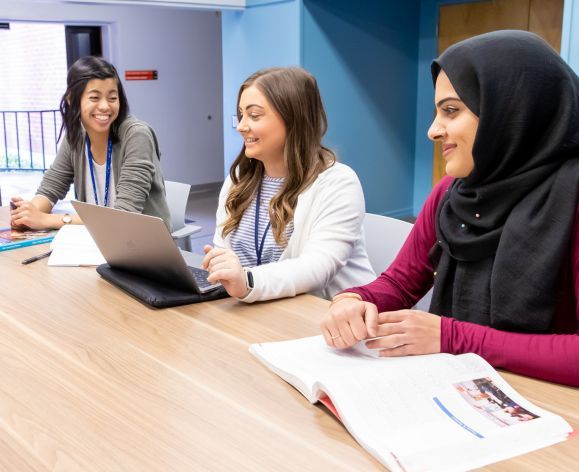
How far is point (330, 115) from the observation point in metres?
5.26

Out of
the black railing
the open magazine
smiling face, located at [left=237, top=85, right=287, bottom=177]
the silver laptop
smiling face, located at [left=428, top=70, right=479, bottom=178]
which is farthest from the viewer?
the black railing

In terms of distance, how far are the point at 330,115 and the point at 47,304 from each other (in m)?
3.91

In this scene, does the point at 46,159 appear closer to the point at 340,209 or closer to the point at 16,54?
the point at 16,54

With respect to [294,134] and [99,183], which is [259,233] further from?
[99,183]

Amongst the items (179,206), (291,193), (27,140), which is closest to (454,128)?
(291,193)

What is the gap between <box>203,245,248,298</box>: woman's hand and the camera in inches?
60.8

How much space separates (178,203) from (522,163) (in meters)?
2.08

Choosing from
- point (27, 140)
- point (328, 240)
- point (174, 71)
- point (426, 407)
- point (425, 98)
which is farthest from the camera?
point (27, 140)

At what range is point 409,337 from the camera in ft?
3.94

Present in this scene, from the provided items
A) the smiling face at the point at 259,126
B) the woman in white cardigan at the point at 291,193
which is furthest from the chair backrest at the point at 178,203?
the smiling face at the point at 259,126

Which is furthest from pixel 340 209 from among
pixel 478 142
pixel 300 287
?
pixel 478 142

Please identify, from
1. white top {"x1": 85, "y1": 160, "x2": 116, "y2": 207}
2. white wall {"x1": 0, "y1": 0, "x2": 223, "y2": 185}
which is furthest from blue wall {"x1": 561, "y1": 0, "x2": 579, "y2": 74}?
white wall {"x1": 0, "y1": 0, "x2": 223, "y2": 185}

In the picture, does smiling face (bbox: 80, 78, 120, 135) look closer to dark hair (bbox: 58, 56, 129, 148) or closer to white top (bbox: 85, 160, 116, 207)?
dark hair (bbox: 58, 56, 129, 148)

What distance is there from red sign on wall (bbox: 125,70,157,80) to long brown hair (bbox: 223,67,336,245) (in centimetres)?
528
